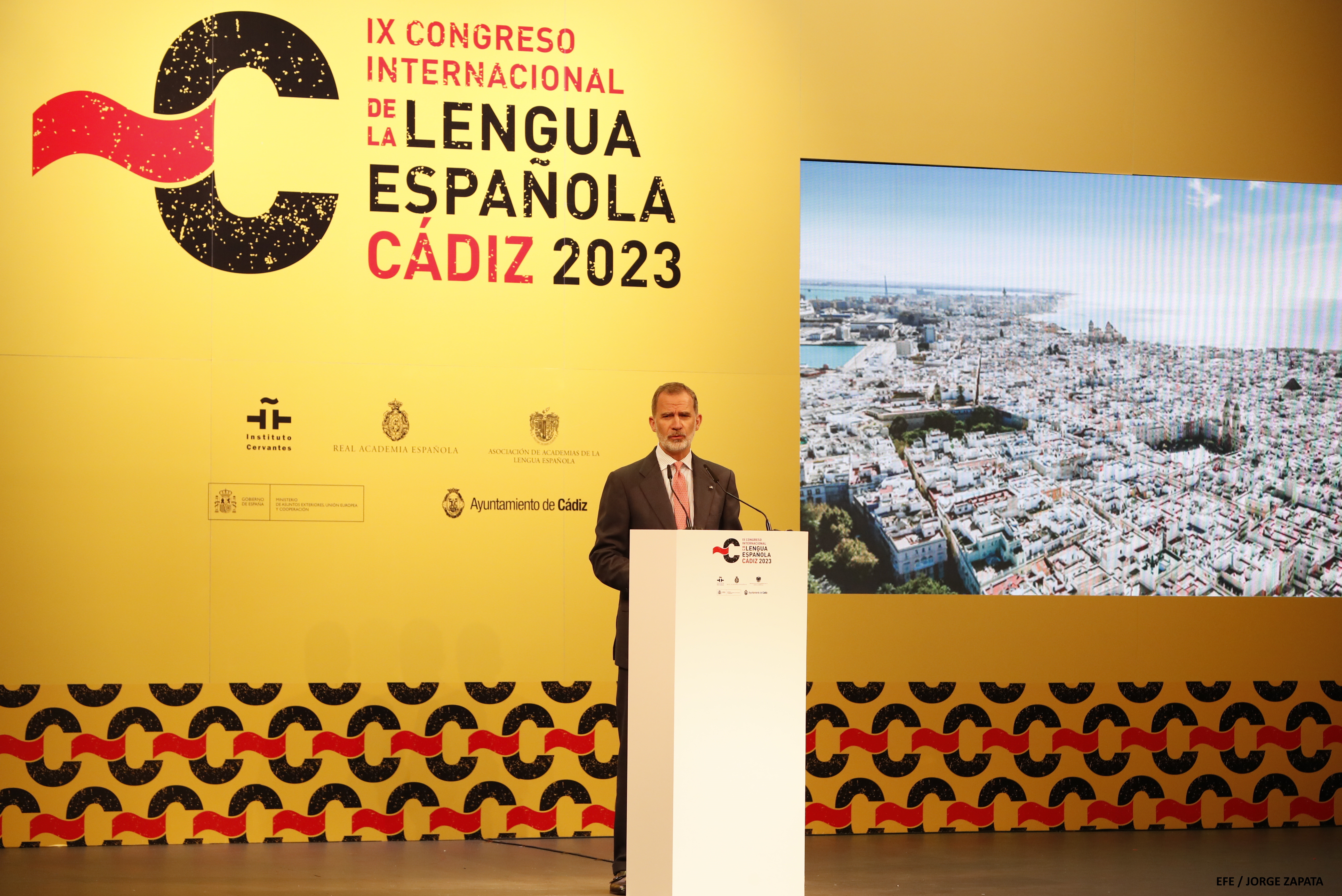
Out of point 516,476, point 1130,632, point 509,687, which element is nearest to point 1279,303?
point 1130,632

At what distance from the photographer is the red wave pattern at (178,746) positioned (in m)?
4.55

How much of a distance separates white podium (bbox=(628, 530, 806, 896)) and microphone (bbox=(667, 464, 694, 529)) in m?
0.89

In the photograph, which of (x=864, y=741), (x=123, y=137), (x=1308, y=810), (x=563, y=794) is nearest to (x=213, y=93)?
(x=123, y=137)

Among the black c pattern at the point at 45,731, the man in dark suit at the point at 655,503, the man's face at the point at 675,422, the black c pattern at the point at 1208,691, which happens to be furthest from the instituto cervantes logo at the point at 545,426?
the black c pattern at the point at 1208,691

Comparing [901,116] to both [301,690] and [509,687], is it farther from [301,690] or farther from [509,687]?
[301,690]

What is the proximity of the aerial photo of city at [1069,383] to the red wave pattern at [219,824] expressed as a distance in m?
2.64

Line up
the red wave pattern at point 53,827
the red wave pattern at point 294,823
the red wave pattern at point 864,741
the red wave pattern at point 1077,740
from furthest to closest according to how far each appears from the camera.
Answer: the red wave pattern at point 1077,740
the red wave pattern at point 864,741
the red wave pattern at point 294,823
the red wave pattern at point 53,827

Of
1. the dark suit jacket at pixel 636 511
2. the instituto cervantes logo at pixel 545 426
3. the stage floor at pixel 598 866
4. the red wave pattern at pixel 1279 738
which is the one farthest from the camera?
the red wave pattern at pixel 1279 738

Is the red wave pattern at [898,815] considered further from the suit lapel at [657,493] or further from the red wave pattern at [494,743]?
the suit lapel at [657,493]

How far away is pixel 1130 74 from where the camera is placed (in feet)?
17.2

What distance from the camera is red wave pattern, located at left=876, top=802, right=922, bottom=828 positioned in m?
4.93

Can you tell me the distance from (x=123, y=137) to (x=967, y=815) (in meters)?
4.68

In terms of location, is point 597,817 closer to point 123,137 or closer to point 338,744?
point 338,744

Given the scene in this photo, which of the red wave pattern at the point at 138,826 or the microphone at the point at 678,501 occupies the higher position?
the microphone at the point at 678,501
